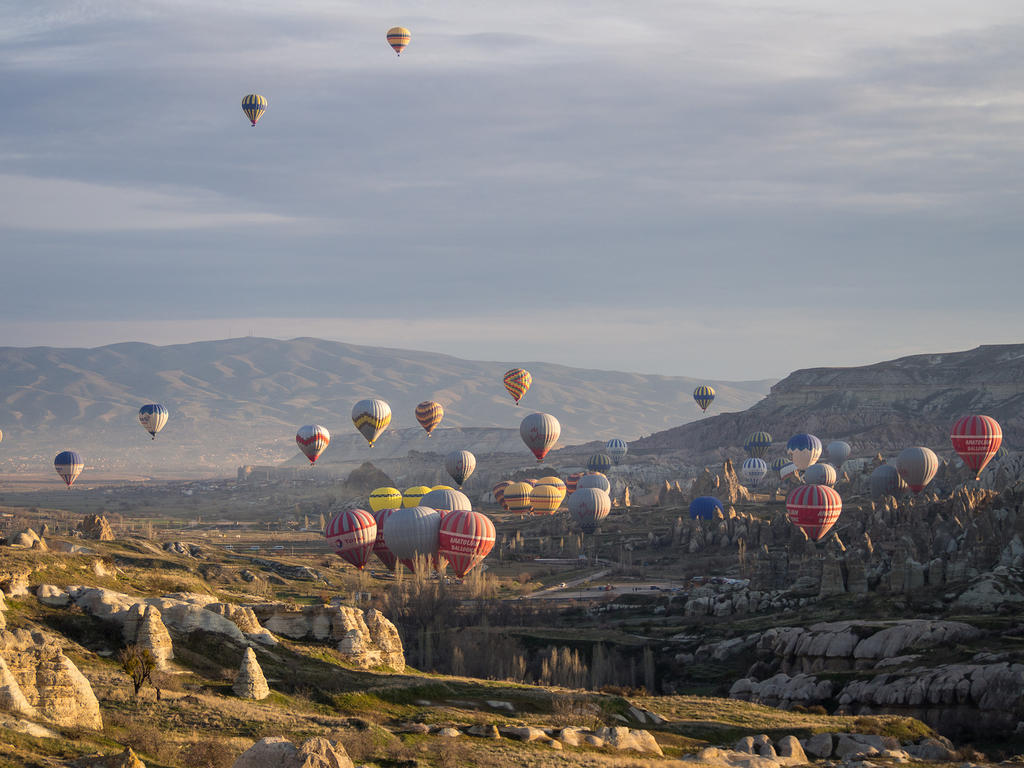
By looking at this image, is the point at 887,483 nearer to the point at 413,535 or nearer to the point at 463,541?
the point at 463,541

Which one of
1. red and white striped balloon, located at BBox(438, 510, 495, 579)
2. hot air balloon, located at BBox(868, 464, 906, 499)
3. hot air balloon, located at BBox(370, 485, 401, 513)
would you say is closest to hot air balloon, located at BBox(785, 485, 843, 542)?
hot air balloon, located at BBox(868, 464, 906, 499)

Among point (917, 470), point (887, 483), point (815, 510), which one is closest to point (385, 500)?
point (815, 510)

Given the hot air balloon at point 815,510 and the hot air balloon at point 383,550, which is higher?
the hot air balloon at point 815,510

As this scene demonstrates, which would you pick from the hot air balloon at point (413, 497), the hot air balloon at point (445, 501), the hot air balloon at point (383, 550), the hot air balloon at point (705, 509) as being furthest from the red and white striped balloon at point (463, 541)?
the hot air balloon at point (705, 509)

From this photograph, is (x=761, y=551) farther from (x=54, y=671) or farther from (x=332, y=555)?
(x=54, y=671)

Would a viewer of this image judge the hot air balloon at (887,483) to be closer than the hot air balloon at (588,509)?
Yes

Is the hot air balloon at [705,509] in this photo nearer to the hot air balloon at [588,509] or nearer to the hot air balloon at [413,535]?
the hot air balloon at [588,509]

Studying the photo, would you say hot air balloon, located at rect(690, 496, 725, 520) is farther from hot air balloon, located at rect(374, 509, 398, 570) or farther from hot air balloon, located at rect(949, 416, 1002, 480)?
hot air balloon, located at rect(374, 509, 398, 570)
